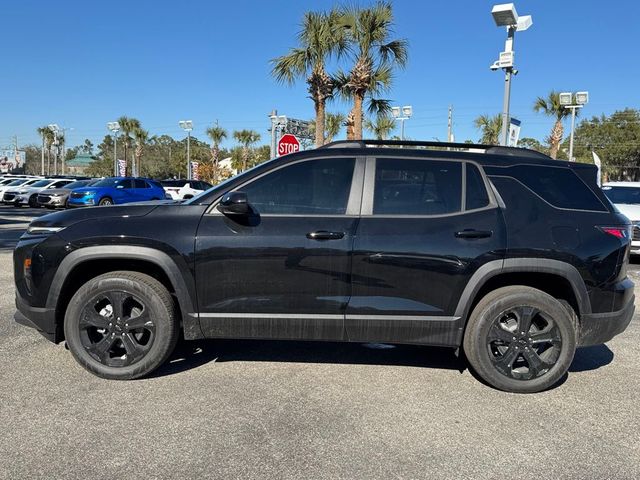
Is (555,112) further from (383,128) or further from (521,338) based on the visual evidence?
(521,338)

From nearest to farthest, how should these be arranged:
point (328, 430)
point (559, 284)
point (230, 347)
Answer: point (328, 430) < point (559, 284) < point (230, 347)

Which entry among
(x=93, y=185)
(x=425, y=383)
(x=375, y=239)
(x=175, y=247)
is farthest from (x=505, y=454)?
(x=93, y=185)

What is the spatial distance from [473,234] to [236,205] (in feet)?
5.92

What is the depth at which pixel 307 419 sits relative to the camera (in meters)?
3.37

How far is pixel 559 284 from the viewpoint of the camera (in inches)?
156

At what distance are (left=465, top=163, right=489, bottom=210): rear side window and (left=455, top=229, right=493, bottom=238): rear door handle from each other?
213mm

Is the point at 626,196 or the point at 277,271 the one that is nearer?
the point at 277,271

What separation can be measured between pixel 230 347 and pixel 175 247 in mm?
1471

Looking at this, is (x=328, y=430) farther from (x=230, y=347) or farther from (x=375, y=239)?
(x=230, y=347)

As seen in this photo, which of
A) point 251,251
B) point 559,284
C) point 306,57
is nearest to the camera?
A: point 251,251

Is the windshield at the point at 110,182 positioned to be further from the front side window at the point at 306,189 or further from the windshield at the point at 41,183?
the front side window at the point at 306,189

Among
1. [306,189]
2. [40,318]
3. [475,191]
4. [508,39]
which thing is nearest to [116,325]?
[40,318]

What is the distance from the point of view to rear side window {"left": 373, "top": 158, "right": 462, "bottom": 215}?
153 inches

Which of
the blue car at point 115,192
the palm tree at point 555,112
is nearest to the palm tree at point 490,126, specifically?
the palm tree at point 555,112
